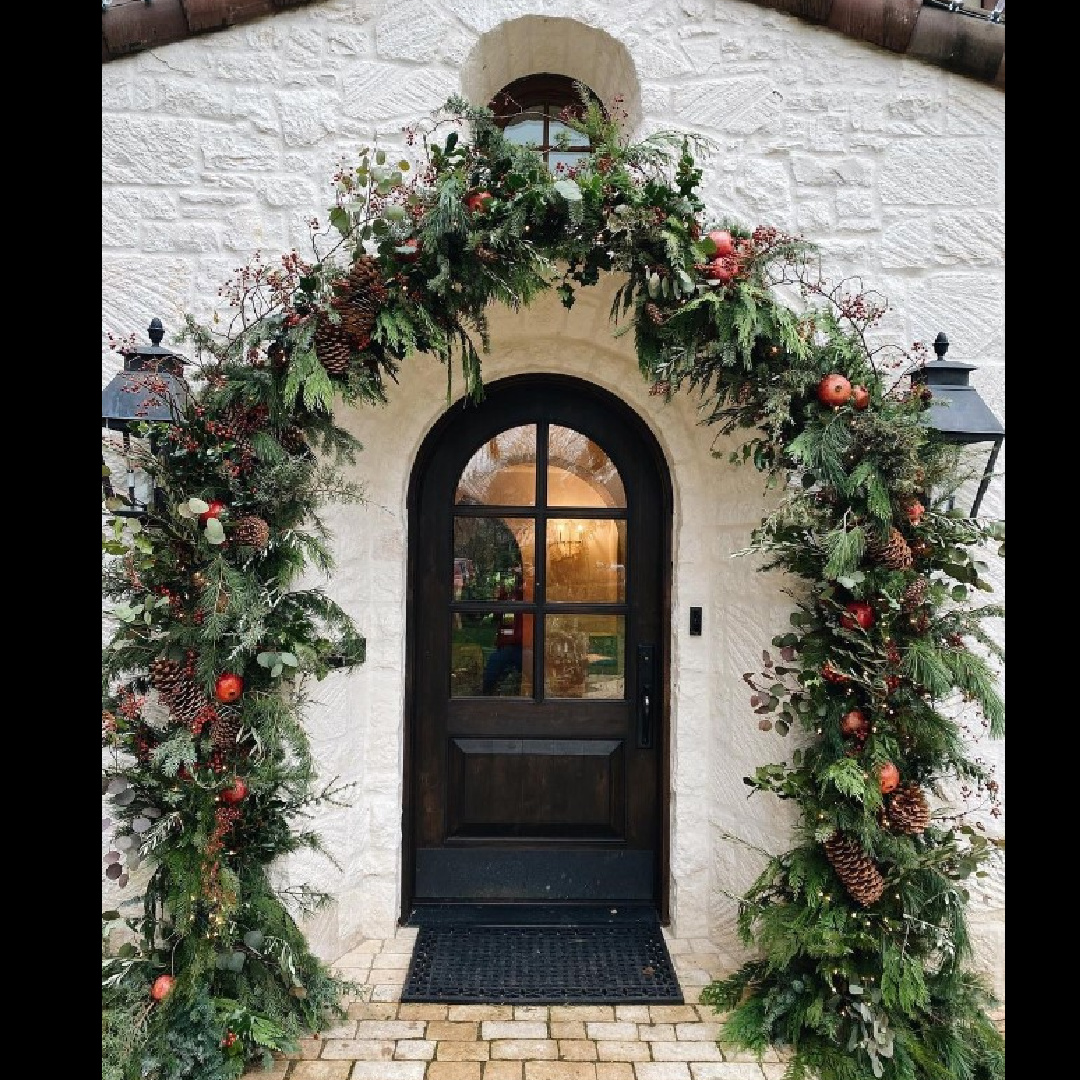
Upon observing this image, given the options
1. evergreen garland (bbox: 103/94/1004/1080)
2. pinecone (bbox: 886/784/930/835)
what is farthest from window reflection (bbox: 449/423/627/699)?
pinecone (bbox: 886/784/930/835)

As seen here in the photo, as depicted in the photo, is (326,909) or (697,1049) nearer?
(697,1049)

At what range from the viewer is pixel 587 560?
3.14 metres

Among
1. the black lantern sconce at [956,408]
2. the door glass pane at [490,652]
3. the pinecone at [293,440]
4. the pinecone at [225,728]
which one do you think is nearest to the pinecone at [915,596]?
the black lantern sconce at [956,408]

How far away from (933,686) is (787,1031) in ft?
3.93

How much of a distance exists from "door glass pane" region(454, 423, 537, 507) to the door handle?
808 mm

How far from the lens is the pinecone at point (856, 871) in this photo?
2197 mm

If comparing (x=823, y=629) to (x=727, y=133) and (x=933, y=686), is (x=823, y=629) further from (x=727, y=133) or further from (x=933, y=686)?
(x=727, y=133)

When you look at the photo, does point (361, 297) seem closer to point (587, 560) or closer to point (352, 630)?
point (352, 630)

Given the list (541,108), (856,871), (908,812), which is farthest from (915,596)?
(541,108)

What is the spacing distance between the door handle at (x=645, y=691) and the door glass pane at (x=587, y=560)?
254mm


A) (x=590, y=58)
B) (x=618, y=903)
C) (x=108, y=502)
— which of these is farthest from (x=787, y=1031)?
(x=590, y=58)

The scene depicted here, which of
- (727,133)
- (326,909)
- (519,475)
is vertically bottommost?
(326,909)

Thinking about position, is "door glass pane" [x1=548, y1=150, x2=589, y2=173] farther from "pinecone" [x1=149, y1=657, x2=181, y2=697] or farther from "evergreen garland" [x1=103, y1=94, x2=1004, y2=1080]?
"pinecone" [x1=149, y1=657, x2=181, y2=697]

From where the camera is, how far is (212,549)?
2.20 metres
